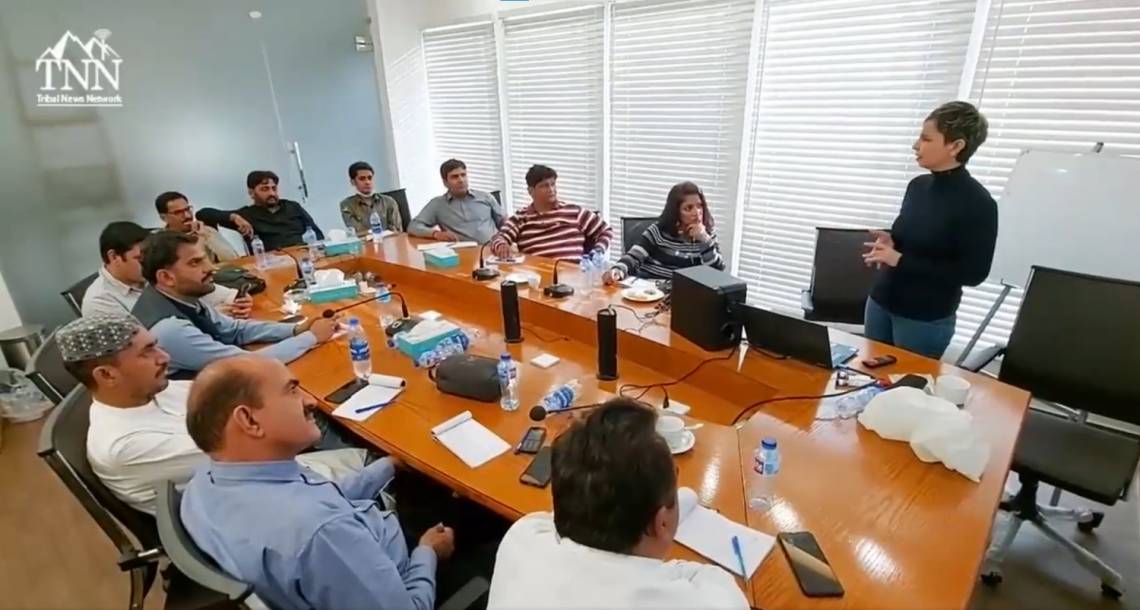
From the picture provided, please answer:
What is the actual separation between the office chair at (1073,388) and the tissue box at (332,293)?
109 inches

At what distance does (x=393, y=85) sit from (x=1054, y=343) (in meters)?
5.11

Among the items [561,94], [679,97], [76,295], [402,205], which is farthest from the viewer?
[402,205]

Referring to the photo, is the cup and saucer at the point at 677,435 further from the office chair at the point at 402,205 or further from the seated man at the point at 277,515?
the office chair at the point at 402,205

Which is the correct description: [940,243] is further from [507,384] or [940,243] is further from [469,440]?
[469,440]

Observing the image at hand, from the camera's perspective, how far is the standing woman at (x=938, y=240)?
198 centimetres

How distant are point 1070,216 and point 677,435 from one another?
2.20 m

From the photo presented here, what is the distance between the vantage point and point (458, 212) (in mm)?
4059

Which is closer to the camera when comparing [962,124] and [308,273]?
[962,124]

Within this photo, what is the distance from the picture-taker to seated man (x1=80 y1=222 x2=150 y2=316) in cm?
247

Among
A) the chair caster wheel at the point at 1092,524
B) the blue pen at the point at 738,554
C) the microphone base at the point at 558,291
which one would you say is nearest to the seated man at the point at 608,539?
the blue pen at the point at 738,554

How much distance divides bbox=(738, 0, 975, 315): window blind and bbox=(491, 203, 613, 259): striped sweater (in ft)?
3.29

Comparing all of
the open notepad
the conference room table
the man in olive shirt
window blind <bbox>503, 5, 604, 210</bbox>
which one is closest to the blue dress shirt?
the conference room table

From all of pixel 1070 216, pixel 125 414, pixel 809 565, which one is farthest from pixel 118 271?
pixel 1070 216

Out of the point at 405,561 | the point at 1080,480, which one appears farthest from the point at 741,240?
the point at 405,561
